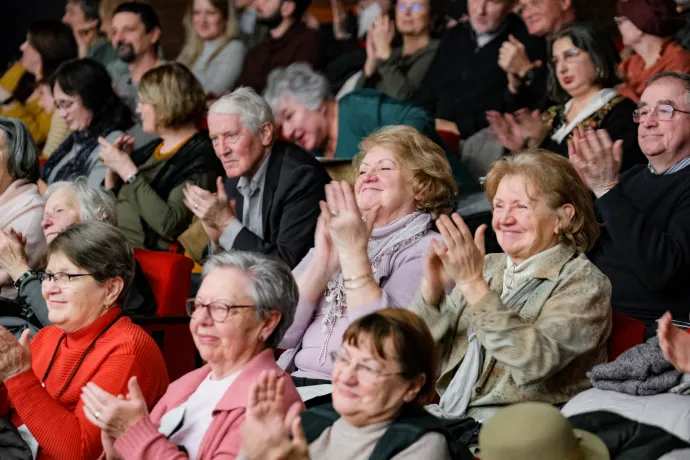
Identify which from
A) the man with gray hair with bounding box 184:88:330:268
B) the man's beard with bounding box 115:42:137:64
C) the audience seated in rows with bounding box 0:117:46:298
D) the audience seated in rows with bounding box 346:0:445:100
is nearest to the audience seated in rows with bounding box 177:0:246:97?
the man's beard with bounding box 115:42:137:64

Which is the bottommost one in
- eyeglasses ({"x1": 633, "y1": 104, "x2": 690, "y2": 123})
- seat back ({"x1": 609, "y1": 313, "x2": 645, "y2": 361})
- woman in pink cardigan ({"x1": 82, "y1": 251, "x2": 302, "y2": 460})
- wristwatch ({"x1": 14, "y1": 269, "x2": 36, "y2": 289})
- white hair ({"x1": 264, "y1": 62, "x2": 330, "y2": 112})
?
wristwatch ({"x1": 14, "y1": 269, "x2": 36, "y2": 289})

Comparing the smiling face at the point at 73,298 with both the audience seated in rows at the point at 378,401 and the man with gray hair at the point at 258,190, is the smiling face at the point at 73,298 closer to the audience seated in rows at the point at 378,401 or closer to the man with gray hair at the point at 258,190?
the man with gray hair at the point at 258,190

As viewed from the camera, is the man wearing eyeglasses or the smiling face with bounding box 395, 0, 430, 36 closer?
the man wearing eyeglasses

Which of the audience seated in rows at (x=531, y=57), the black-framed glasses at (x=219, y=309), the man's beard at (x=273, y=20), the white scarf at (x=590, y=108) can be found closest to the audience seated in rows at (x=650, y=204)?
the white scarf at (x=590, y=108)

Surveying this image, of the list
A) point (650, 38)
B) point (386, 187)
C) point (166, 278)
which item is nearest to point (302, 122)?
point (166, 278)

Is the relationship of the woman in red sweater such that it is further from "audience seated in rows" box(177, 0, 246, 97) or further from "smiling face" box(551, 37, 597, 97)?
"audience seated in rows" box(177, 0, 246, 97)

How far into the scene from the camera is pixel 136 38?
634cm

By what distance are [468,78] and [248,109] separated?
5.49 feet

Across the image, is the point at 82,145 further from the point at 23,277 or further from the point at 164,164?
the point at 23,277

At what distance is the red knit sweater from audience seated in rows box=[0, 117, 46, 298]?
38.2 inches

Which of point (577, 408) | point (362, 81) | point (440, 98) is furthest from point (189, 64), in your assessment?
point (577, 408)

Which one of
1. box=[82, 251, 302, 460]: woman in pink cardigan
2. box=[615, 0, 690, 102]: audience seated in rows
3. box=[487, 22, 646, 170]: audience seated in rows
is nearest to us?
box=[82, 251, 302, 460]: woman in pink cardigan

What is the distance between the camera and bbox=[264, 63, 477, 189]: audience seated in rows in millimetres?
4824

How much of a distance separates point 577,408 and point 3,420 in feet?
4.49
